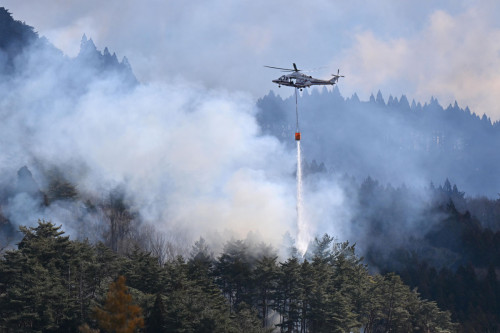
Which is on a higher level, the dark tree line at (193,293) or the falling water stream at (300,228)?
the falling water stream at (300,228)

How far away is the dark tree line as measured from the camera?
5791 centimetres

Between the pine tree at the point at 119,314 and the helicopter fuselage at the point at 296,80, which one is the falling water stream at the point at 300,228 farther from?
the pine tree at the point at 119,314

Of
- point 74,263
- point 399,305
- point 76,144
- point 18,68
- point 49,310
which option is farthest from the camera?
point 18,68

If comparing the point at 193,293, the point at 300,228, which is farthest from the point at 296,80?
the point at 300,228

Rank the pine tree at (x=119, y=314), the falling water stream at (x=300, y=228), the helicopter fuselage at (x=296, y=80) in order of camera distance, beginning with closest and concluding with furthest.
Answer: the pine tree at (x=119, y=314), the helicopter fuselage at (x=296, y=80), the falling water stream at (x=300, y=228)

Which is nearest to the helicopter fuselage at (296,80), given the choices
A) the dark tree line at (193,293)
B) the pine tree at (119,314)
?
the dark tree line at (193,293)

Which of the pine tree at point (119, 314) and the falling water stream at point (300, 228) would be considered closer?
the pine tree at point (119, 314)

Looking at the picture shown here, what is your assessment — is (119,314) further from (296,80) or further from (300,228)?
(300,228)

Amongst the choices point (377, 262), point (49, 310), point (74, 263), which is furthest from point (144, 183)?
point (49, 310)

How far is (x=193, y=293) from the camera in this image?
61.5 meters

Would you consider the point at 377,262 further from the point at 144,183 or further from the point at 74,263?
the point at 74,263

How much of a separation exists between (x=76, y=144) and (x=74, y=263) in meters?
76.3

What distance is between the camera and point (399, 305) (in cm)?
7750

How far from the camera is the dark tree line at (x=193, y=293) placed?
190 ft
